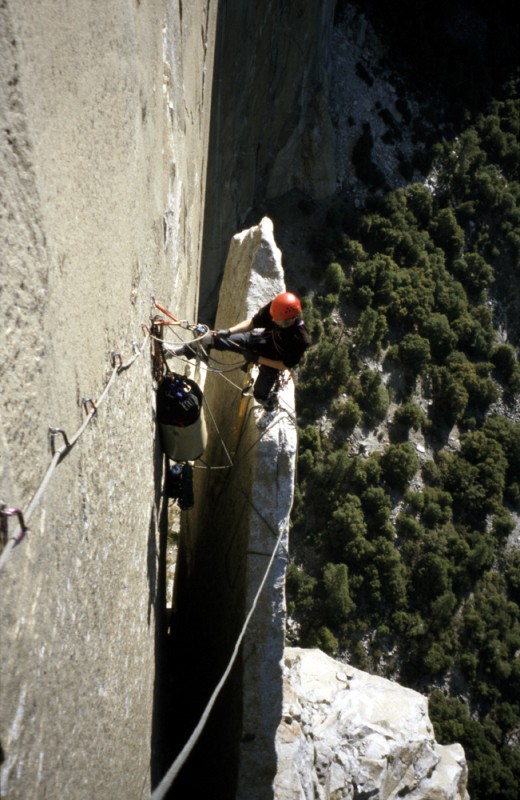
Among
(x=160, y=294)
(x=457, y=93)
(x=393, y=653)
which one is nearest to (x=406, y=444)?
(x=393, y=653)

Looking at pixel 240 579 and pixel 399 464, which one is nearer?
pixel 240 579

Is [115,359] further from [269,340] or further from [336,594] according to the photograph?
[336,594]

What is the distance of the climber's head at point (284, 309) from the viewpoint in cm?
477

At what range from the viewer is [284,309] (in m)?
4.78

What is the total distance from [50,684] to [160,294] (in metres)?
3.04

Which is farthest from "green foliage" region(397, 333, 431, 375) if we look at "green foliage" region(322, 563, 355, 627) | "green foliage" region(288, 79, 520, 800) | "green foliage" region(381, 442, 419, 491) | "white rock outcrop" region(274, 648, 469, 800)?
"white rock outcrop" region(274, 648, 469, 800)

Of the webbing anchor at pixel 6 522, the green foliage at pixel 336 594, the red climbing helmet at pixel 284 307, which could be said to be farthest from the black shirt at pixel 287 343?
the green foliage at pixel 336 594

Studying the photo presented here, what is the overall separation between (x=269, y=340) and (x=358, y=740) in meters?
4.17

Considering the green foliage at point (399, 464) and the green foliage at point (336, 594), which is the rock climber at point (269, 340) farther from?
the green foliage at point (399, 464)

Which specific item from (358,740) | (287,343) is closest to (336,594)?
(358,740)

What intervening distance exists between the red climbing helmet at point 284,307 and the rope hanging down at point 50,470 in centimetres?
193

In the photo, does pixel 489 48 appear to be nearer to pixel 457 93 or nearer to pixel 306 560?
pixel 457 93

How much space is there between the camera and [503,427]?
2666 centimetres

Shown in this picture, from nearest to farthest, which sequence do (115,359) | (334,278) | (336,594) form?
(115,359) → (336,594) → (334,278)
